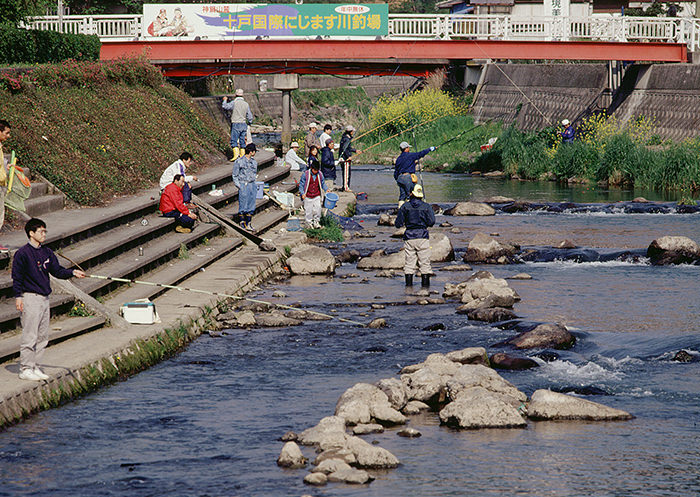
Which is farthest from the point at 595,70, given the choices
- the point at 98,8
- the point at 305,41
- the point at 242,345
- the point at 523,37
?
the point at 242,345

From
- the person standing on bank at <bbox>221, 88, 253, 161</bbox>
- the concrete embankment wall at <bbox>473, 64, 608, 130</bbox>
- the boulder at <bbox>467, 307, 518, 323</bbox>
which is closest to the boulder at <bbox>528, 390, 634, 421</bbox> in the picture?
the boulder at <bbox>467, 307, 518, 323</bbox>

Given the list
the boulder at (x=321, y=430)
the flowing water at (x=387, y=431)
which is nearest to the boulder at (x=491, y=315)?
the flowing water at (x=387, y=431)

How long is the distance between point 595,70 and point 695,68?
6960 mm

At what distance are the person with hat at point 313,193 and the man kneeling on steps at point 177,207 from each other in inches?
142

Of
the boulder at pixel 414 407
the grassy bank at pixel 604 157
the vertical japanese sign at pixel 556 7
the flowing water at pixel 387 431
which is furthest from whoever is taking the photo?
the vertical japanese sign at pixel 556 7

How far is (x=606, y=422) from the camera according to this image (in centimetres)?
1107

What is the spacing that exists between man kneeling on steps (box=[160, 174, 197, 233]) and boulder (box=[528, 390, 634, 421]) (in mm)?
10898

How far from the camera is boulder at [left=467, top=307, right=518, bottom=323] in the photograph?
1588 centimetres

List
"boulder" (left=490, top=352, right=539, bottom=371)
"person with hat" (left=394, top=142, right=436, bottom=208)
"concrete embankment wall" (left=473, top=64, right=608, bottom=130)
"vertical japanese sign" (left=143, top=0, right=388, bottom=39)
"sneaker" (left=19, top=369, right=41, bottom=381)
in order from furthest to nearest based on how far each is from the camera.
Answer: "concrete embankment wall" (left=473, top=64, right=608, bottom=130)
"vertical japanese sign" (left=143, top=0, right=388, bottom=39)
"person with hat" (left=394, top=142, right=436, bottom=208)
"boulder" (left=490, top=352, right=539, bottom=371)
"sneaker" (left=19, top=369, right=41, bottom=381)

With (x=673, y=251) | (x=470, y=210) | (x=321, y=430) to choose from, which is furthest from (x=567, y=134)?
(x=321, y=430)

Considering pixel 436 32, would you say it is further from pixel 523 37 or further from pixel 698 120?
pixel 698 120

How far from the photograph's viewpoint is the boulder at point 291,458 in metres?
9.60

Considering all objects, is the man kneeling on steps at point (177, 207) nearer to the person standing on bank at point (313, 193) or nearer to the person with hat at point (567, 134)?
the person standing on bank at point (313, 193)

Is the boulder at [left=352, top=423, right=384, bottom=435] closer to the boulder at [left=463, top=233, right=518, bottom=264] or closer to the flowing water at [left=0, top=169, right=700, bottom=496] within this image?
the flowing water at [left=0, top=169, right=700, bottom=496]
